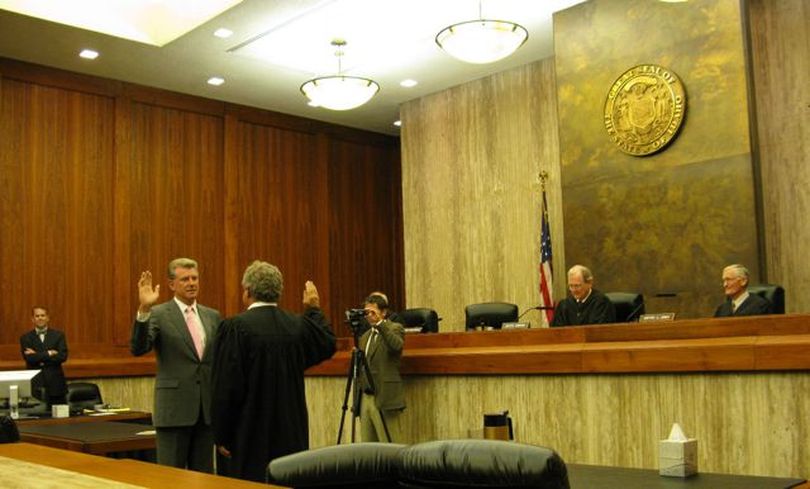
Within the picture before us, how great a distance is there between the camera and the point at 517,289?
33.8 ft

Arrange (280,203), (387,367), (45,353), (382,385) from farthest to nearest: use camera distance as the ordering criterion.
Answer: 1. (280,203)
2. (45,353)
3. (387,367)
4. (382,385)

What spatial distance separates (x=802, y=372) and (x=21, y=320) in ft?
28.2

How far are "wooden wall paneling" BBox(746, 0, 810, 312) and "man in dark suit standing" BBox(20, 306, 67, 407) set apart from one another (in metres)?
6.65

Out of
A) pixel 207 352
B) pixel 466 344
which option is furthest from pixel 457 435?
pixel 207 352

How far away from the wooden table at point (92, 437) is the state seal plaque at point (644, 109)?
5233 mm

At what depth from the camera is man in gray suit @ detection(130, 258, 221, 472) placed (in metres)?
4.41

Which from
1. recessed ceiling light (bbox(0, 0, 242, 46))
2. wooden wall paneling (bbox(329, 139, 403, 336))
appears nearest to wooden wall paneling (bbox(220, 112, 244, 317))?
wooden wall paneling (bbox(329, 139, 403, 336))

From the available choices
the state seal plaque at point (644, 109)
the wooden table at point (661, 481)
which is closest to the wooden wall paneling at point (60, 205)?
the state seal plaque at point (644, 109)

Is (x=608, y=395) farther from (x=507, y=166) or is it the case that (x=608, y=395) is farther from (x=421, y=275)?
(x=421, y=275)

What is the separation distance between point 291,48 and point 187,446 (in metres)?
6.05

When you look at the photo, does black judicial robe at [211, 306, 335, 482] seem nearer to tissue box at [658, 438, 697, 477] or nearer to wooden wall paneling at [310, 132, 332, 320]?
tissue box at [658, 438, 697, 477]

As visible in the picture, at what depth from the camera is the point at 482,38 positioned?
775 cm

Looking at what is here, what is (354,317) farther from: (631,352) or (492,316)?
(492,316)

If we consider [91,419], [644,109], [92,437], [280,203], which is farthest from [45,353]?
[644,109]
